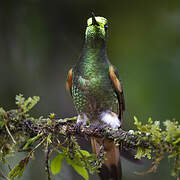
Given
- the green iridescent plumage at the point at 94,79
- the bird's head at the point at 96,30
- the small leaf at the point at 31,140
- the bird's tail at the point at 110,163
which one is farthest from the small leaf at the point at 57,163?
the bird's head at the point at 96,30

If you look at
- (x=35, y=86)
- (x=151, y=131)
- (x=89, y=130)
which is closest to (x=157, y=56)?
(x=35, y=86)

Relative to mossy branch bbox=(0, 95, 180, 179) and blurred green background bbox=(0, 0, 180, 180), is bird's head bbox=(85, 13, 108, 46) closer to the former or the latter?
mossy branch bbox=(0, 95, 180, 179)

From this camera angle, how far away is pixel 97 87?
9.29 feet

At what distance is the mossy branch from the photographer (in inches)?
70.9

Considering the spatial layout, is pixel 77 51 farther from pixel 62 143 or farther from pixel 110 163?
pixel 62 143

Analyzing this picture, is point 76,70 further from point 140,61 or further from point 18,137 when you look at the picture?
point 140,61

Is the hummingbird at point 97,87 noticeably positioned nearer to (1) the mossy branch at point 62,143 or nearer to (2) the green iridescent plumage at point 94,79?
(2) the green iridescent plumage at point 94,79

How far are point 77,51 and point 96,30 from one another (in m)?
2.10

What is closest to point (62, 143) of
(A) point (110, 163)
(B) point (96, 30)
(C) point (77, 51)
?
(A) point (110, 163)

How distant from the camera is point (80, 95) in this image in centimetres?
287

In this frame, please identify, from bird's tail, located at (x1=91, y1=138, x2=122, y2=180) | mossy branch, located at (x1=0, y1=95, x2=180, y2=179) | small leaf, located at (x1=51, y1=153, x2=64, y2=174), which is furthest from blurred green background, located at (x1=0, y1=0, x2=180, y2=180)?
small leaf, located at (x1=51, y1=153, x2=64, y2=174)

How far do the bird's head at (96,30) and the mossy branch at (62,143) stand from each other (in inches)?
40.6

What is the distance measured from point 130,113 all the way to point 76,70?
1.41 meters

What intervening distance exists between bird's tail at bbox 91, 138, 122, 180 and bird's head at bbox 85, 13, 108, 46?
2.74ft
